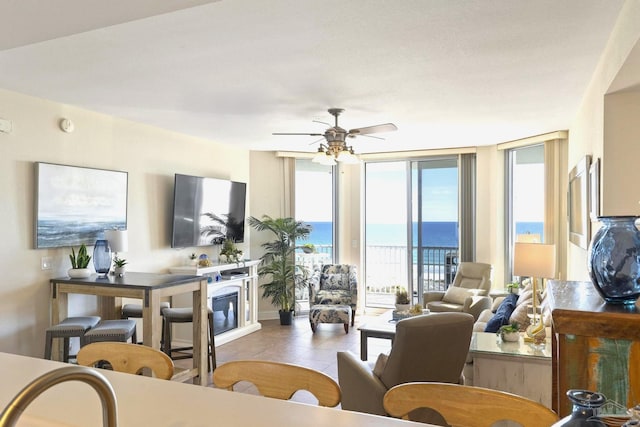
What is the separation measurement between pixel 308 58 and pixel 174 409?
8.10ft

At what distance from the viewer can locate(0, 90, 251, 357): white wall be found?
3955mm

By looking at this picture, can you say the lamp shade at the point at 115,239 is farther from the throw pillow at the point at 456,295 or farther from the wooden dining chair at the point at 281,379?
the throw pillow at the point at 456,295

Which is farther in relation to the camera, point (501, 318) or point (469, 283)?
point (469, 283)

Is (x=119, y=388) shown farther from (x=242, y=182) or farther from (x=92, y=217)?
(x=242, y=182)

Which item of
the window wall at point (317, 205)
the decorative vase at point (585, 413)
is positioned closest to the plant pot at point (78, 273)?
the window wall at point (317, 205)

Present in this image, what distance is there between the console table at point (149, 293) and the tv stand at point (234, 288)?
1.13 metres

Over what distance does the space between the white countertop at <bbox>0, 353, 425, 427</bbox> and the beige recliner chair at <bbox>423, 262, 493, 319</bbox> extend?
4855 millimetres

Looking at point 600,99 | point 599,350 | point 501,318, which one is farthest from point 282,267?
point 599,350

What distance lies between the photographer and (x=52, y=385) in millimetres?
748

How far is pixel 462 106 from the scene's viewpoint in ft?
14.7

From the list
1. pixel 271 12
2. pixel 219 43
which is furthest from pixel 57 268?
pixel 271 12

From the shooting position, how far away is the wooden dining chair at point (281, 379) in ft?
5.02

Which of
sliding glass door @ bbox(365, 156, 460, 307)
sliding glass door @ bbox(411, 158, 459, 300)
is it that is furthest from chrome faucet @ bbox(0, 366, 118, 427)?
sliding glass door @ bbox(411, 158, 459, 300)

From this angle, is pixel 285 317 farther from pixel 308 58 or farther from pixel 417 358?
pixel 308 58
